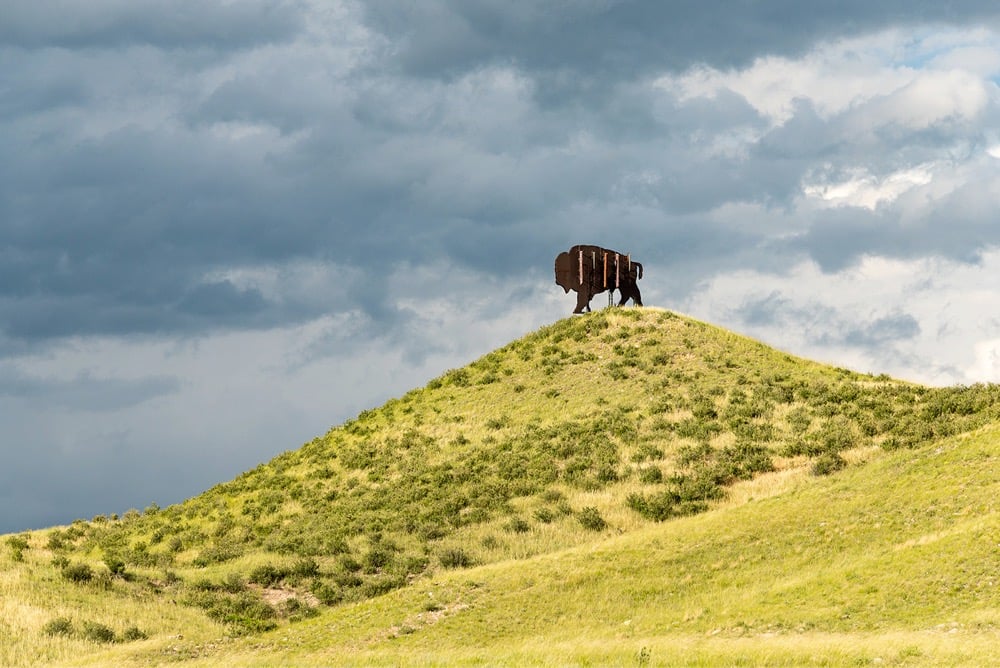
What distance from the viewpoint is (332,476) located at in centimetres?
5572

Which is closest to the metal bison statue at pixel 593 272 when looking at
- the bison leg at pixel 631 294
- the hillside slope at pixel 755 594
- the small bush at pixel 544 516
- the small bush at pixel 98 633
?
the bison leg at pixel 631 294

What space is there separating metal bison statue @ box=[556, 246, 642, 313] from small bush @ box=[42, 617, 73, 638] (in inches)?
1615

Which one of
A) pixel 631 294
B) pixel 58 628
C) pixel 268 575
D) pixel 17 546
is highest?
pixel 631 294

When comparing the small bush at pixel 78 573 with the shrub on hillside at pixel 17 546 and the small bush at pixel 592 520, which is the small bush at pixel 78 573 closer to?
the shrub on hillside at pixel 17 546

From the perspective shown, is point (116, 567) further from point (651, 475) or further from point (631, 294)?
point (631, 294)

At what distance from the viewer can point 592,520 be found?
42531 mm

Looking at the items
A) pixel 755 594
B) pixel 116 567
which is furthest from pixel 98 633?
pixel 755 594

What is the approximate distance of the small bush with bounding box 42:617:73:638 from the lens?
110ft

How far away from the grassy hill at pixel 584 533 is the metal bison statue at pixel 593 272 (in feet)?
5.93

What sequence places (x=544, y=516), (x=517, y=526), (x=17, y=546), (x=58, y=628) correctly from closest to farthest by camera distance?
(x=58, y=628) → (x=517, y=526) → (x=544, y=516) → (x=17, y=546)

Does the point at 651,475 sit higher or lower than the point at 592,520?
higher

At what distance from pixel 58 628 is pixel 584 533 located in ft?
64.8

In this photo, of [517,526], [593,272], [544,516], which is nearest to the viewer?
[517,526]

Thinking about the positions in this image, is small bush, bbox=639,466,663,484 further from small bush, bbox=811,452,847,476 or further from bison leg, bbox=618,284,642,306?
bison leg, bbox=618,284,642,306
